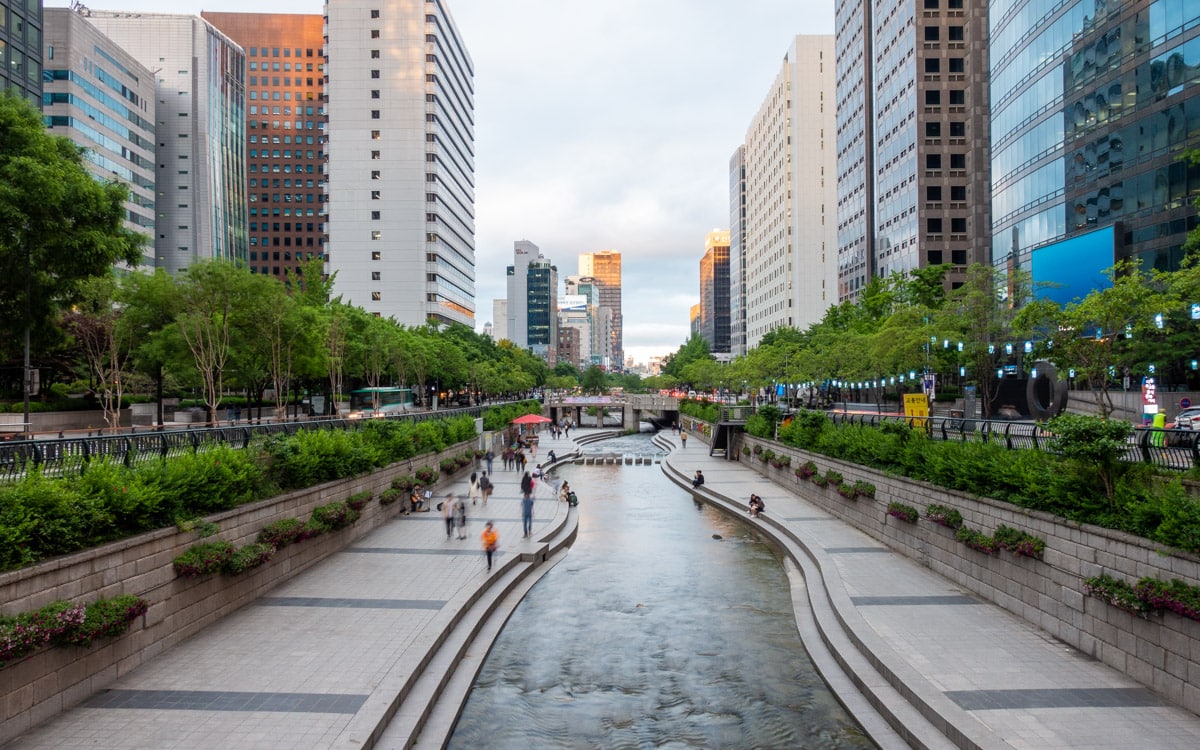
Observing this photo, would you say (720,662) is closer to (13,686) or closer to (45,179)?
(13,686)

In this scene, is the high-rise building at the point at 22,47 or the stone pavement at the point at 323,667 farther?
the high-rise building at the point at 22,47

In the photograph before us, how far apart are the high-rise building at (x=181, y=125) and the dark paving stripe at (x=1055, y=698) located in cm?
13297

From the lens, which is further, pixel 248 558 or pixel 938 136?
pixel 938 136

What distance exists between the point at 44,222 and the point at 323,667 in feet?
58.3

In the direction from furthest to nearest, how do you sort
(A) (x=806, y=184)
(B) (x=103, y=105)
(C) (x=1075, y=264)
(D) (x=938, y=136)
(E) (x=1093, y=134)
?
(A) (x=806, y=184) → (B) (x=103, y=105) → (D) (x=938, y=136) → (C) (x=1075, y=264) → (E) (x=1093, y=134)

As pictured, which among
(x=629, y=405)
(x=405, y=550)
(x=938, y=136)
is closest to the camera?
(x=405, y=550)

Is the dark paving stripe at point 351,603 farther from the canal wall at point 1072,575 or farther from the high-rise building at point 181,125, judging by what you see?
the high-rise building at point 181,125

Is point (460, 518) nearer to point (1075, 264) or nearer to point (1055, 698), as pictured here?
point (1055, 698)

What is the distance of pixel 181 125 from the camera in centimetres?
12319

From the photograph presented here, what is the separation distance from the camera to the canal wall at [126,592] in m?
11.1

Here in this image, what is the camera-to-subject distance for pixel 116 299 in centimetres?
4097

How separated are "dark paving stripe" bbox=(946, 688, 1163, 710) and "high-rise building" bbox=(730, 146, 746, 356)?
529 ft

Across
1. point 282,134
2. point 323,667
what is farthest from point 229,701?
point 282,134

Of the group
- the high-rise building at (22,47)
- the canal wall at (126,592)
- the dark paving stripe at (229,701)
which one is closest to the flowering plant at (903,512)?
the dark paving stripe at (229,701)
